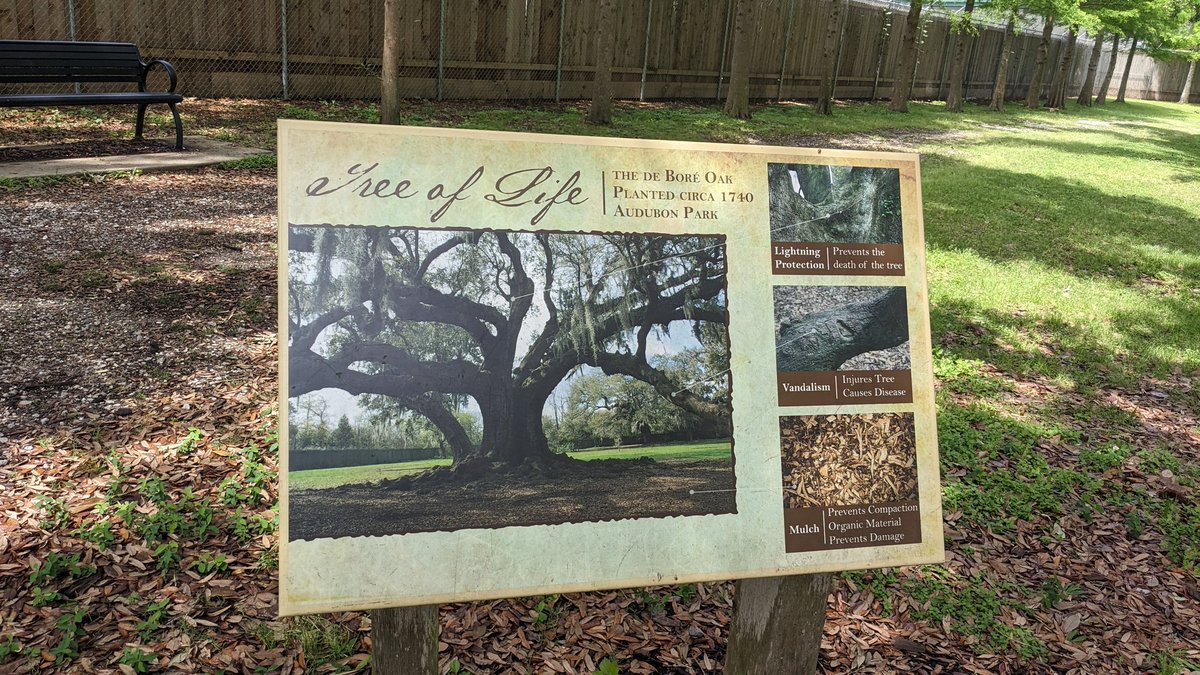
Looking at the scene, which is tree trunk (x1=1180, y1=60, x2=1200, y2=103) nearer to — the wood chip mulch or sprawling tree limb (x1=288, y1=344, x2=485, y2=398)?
the wood chip mulch

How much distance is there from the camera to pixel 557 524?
78.6 inches

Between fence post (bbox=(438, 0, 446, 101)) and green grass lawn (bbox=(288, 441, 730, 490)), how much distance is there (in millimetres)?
14225

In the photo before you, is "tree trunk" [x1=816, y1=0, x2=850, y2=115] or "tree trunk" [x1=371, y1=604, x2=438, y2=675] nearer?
"tree trunk" [x1=371, y1=604, x2=438, y2=675]

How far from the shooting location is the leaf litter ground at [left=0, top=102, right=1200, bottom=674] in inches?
120

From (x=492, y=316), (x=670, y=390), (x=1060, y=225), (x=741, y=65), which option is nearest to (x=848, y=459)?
(x=670, y=390)

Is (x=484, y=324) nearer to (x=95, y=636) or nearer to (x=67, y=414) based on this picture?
(x=95, y=636)

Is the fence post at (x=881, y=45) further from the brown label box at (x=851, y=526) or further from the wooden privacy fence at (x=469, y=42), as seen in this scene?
the brown label box at (x=851, y=526)

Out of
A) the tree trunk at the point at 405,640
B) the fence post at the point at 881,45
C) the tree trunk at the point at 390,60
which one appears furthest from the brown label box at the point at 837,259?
the fence post at the point at 881,45

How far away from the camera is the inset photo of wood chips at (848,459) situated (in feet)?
7.08

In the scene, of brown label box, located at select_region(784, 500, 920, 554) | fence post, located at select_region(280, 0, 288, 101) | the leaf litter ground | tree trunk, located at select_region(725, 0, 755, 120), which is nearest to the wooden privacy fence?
fence post, located at select_region(280, 0, 288, 101)

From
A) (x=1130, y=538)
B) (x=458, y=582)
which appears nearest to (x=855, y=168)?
(x=458, y=582)

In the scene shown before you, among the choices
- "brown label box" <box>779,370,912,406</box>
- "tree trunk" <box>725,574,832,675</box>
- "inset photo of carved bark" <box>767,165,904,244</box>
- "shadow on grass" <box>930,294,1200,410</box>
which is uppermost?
"inset photo of carved bark" <box>767,165,904,244</box>

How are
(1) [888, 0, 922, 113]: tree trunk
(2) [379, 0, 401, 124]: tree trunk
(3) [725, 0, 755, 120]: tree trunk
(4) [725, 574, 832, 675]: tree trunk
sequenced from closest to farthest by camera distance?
(4) [725, 574, 832, 675]: tree trunk, (2) [379, 0, 401, 124]: tree trunk, (3) [725, 0, 755, 120]: tree trunk, (1) [888, 0, 922, 113]: tree trunk

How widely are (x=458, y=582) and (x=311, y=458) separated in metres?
0.40
